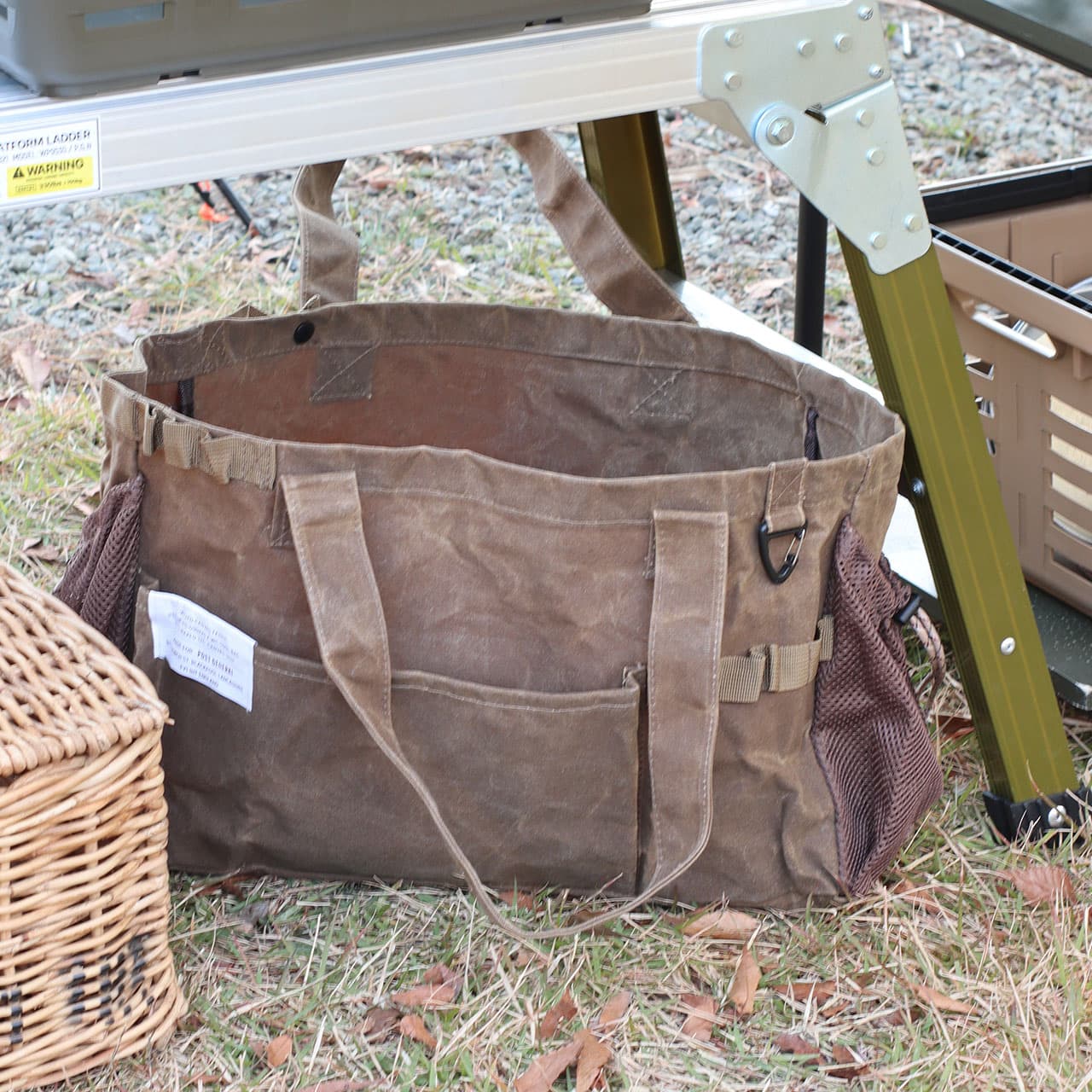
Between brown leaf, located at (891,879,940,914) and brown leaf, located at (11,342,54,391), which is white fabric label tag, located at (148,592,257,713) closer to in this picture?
brown leaf, located at (891,879,940,914)

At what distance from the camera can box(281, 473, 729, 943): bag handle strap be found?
1.12m

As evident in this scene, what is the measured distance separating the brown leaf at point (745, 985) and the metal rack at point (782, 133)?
0.99ft

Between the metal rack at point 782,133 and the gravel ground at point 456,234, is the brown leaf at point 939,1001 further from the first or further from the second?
the gravel ground at point 456,234

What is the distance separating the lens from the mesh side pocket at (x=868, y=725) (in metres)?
1.20

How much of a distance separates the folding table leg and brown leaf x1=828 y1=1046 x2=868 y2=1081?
311 millimetres

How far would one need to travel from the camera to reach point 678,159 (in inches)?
124

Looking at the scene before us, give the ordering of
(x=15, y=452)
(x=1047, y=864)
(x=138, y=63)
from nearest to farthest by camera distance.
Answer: (x=138, y=63), (x=1047, y=864), (x=15, y=452)

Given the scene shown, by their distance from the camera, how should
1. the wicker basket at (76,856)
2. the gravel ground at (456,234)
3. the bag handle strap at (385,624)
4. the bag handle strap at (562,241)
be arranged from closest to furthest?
the wicker basket at (76,856) → the bag handle strap at (385,624) → the bag handle strap at (562,241) → the gravel ground at (456,234)

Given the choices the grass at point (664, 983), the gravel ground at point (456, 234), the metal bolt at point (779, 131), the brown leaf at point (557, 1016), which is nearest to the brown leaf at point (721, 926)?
the grass at point (664, 983)

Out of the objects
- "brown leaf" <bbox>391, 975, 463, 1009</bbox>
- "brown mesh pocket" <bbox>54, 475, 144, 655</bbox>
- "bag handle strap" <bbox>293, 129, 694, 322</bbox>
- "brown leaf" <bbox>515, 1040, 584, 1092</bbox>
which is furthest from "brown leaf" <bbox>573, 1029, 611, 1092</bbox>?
"bag handle strap" <bbox>293, 129, 694, 322</bbox>

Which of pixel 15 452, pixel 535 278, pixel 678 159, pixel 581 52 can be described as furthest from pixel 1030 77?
pixel 581 52

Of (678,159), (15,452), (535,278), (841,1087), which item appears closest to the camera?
(841,1087)

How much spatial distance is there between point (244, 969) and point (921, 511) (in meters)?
0.68

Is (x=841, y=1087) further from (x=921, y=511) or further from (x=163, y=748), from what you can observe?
(x=163, y=748)
